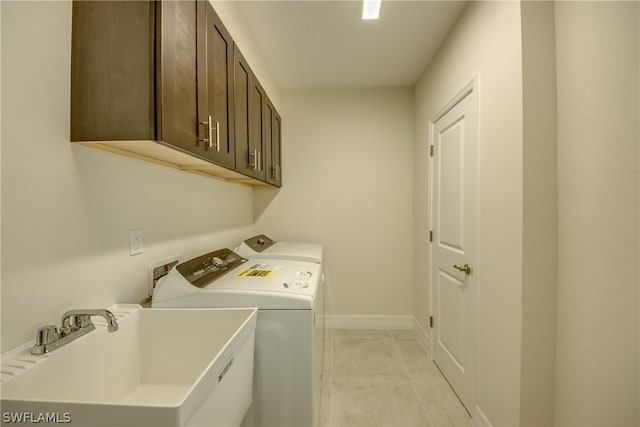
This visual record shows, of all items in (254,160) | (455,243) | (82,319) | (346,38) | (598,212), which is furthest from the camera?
(346,38)

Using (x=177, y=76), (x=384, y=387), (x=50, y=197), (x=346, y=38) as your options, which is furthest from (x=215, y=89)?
(x=384, y=387)

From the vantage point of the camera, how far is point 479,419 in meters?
1.59

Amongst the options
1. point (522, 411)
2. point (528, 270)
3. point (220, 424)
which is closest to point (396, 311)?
point (522, 411)

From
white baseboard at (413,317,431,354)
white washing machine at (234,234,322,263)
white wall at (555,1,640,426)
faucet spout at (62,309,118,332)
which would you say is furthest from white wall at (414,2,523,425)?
faucet spout at (62,309,118,332)

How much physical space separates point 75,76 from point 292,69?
2027 millimetres

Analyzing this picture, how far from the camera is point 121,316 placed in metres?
1.01

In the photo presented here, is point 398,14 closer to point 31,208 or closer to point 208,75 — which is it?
point 208,75

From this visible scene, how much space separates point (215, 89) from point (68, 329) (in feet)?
3.46

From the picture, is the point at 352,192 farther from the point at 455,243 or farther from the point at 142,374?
the point at 142,374

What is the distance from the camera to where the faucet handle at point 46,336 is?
29.4 inches

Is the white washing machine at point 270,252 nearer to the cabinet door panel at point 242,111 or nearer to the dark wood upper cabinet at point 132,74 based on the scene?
the cabinet door panel at point 242,111

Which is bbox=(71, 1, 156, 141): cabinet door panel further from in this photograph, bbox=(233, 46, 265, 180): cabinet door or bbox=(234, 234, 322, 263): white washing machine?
bbox=(234, 234, 322, 263): white washing machine

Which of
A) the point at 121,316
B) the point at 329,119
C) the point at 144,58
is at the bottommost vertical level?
the point at 121,316

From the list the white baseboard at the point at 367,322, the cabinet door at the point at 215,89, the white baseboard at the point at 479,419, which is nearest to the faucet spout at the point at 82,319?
the cabinet door at the point at 215,89
